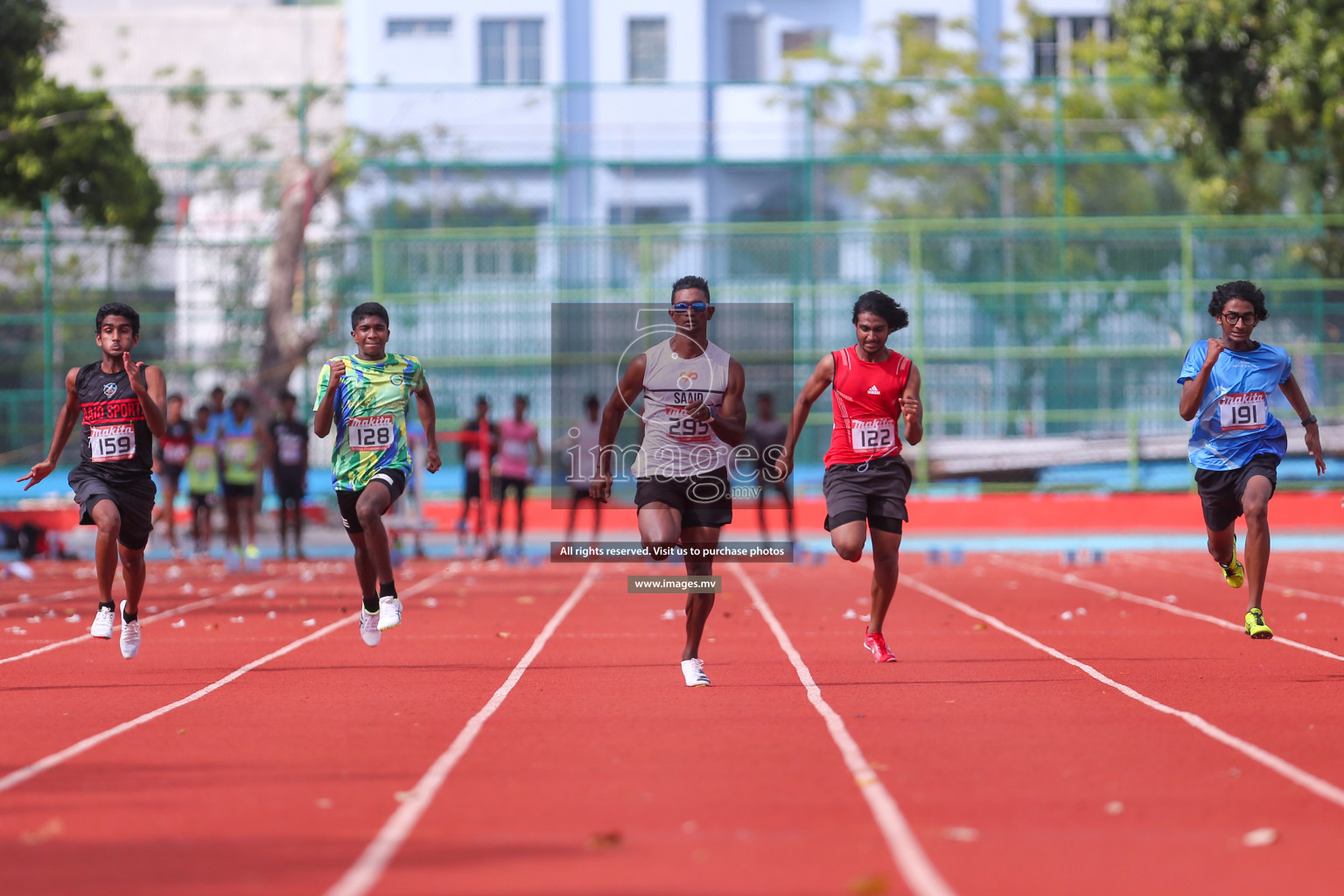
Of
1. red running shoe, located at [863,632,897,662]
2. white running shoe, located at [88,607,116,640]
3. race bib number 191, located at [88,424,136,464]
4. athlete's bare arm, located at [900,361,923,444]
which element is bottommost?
red running shoe, located at [863,632,897,662]

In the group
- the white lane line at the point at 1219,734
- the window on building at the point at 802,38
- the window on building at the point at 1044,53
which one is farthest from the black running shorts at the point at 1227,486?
the window on building at the point at 802,38

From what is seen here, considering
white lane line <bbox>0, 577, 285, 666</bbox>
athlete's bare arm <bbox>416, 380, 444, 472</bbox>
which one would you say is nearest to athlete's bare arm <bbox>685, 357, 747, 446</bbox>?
athlete's bare arm <bbox>416, 380, 444, 472</bbox>

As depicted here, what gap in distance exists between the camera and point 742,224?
87.3 ft

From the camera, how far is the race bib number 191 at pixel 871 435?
990cm

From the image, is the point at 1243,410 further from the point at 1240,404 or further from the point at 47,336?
→ the point at 47,336

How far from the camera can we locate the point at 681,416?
9047 millimetres

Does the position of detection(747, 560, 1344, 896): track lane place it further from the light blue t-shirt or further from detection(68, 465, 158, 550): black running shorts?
detection(68, 465, 158, 550): black running shorts

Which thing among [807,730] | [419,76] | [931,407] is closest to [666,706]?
[807,730]

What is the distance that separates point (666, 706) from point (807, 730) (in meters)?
1.06

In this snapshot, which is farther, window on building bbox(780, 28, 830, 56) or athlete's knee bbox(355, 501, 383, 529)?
window on building bbox(780, 28, 830, 56)

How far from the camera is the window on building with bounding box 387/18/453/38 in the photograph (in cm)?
4638

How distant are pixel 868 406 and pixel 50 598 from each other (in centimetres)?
875

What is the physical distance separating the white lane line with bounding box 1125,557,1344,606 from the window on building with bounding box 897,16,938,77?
2448 centimetres

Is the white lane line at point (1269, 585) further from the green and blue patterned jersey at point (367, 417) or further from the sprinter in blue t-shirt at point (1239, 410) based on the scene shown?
the green and blue patterned jersey at point (367, 417)
